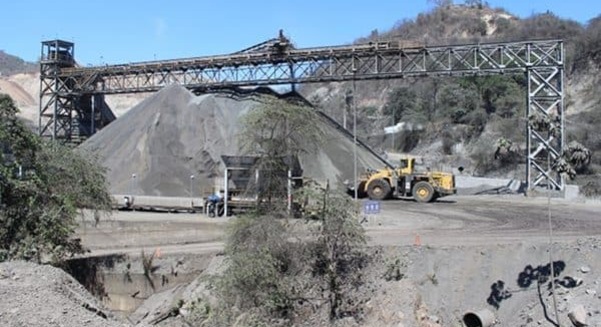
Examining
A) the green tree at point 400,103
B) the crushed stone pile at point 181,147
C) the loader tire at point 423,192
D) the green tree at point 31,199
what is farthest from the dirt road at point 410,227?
the green tree at point 400,103

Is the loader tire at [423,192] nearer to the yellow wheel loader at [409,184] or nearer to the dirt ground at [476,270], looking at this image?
the yellow wheel loader at [409,184]

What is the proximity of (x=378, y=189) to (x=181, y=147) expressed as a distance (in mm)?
16353

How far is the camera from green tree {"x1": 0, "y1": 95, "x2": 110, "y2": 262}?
1037 inches

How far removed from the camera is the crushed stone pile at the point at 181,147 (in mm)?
51875

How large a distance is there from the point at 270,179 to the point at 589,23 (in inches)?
2958

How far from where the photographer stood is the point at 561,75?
174 ft

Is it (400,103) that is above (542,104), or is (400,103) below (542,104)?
above

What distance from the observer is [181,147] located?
55125mm

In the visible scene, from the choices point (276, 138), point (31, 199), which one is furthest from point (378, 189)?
point (31, 199)

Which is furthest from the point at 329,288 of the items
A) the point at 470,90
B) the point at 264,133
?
the point at 470,90

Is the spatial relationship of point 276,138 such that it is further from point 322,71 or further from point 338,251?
point 322,71

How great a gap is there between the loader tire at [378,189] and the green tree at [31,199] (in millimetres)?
24178

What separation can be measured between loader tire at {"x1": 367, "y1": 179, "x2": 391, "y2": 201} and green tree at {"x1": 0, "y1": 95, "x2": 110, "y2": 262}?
79.3 ft

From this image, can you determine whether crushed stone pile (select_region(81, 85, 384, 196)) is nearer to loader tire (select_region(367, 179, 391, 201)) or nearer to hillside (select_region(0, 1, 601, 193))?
loader tire (select_region(367, 179, 391, 201))
